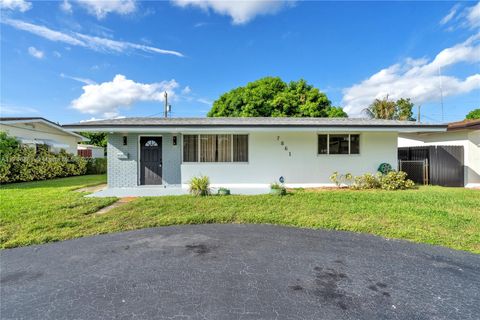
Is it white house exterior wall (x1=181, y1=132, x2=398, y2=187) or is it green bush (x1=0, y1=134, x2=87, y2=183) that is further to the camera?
green bush (x1=0, y1=134, x2=87, y2=183)

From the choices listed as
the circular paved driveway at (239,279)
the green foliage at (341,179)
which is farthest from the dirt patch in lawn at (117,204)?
the green foliage at (341,179)

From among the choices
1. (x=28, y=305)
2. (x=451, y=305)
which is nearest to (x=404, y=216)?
(x=451, y=305)

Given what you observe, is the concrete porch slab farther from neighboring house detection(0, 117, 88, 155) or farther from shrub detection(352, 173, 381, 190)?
neighboring house detection(0, 117, 88, 155)

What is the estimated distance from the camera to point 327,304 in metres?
2.60

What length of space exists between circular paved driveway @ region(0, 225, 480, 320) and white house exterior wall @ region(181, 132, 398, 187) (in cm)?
570

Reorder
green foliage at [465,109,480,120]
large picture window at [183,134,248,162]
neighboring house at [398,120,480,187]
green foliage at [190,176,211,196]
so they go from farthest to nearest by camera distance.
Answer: green foliage at [465,109,480,120], neighboring house at [398,120,480,187], large picture window at [183,134,248,162], green foliage at [190,176,211,196]

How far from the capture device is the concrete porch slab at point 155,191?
8.63 m

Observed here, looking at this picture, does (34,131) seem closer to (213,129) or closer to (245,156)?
(213,129)

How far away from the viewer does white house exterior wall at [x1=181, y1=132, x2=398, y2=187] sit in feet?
→ 33.9

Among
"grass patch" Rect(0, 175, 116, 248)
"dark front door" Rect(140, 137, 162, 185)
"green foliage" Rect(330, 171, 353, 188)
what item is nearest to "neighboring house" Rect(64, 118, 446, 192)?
"dark front door" Rect(140, 137, 162, 185)

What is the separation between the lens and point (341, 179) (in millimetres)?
10547

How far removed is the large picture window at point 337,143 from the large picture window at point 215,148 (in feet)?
11.3

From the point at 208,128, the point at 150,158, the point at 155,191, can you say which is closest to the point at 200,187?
the point at 155,191

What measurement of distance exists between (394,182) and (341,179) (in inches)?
79.2
